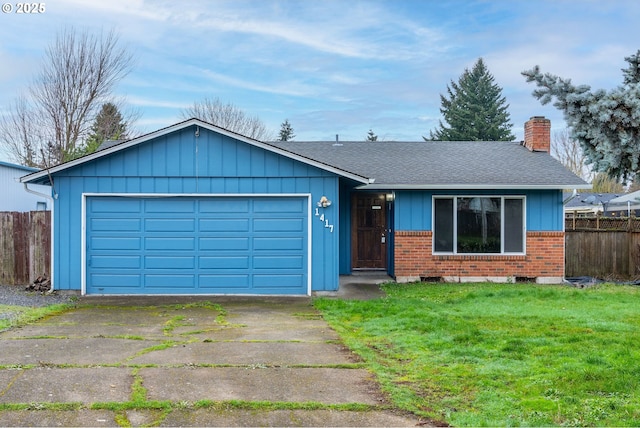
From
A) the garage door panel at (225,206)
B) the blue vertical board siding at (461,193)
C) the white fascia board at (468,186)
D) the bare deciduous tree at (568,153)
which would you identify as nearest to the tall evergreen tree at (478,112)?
the bare deciduous tree at (568,153)

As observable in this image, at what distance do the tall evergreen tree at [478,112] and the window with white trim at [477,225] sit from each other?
26.1 metres

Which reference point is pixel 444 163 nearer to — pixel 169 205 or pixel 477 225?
pixel 477 225

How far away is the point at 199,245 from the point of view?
1227 cm

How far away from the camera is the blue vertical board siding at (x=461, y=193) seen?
566 inches

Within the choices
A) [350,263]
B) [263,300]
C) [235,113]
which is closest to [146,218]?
[263,300]

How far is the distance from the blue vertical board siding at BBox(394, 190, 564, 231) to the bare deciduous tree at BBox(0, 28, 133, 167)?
19.4 m

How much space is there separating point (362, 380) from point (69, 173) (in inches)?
345

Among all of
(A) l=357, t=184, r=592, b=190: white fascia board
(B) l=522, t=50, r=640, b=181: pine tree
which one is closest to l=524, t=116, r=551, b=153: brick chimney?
(A) l=357, t=184, r=592, b=190: white fascia board

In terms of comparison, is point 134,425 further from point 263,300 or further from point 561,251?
point 561,251

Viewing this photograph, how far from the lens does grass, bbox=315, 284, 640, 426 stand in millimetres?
4910

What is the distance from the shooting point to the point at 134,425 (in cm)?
456

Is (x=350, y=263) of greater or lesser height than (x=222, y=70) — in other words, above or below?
below

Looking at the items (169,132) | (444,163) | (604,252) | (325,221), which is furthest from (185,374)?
(604,252)

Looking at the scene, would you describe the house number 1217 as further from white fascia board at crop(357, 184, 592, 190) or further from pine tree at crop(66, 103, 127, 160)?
pine tree at crop(66, 103, 127, 160)
